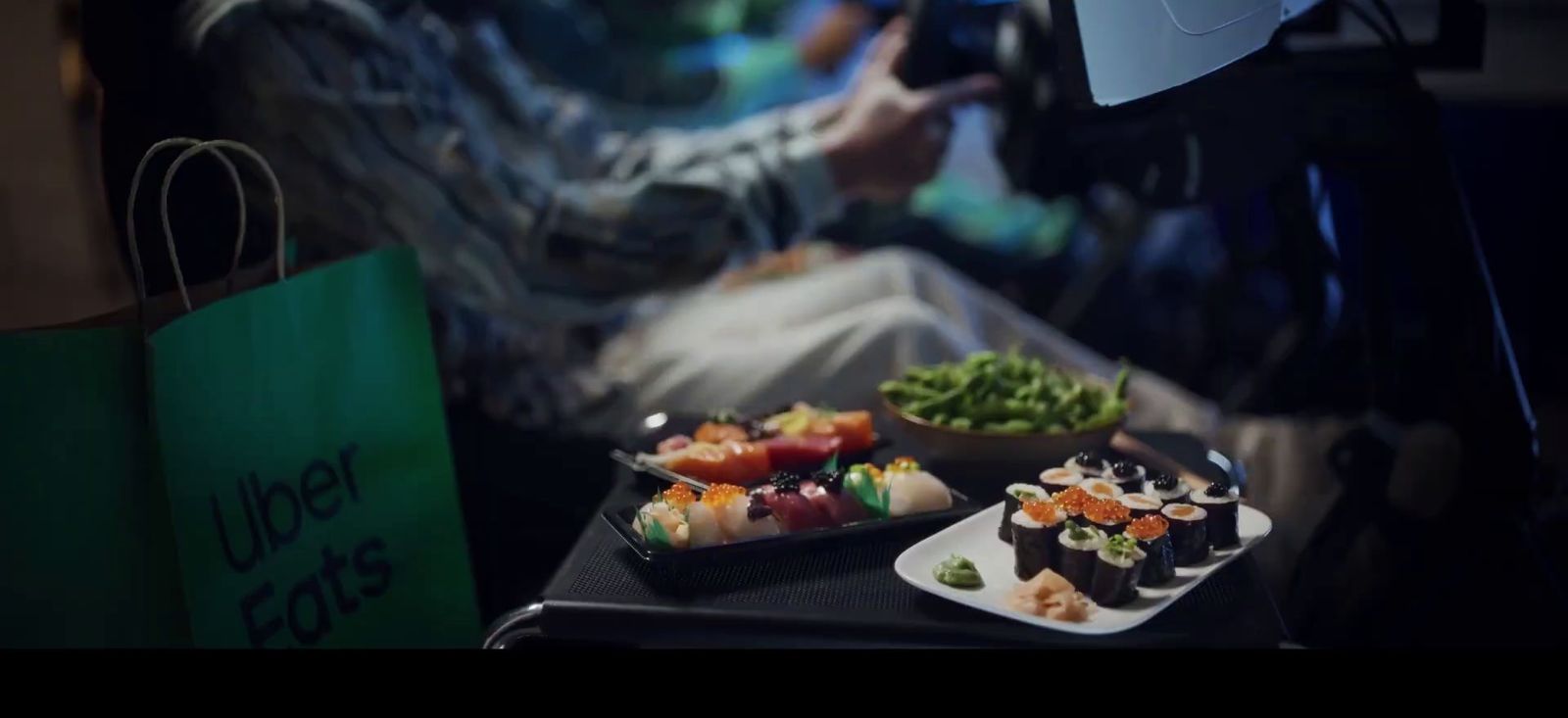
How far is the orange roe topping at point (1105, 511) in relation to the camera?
0.89 metres

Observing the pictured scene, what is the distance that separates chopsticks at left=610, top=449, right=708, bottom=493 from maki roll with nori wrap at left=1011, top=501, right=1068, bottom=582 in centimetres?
28

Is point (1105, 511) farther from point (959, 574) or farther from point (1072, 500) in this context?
point (959, 574)

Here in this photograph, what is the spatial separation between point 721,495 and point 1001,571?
9.0 inches

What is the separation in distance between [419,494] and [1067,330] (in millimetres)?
1612

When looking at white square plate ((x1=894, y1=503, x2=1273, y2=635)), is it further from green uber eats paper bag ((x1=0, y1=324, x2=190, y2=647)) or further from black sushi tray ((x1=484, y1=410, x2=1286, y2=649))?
green uber eats paper bag ((x1=0, y1=324, x2=190, y2=647))

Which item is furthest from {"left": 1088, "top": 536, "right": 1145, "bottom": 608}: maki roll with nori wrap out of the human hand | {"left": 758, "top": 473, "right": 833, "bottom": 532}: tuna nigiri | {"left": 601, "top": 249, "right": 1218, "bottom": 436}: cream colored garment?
the human hand

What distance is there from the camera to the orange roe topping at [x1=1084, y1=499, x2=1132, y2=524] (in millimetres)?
885

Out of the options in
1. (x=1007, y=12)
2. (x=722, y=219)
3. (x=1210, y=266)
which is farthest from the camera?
(x=1210, y=266)

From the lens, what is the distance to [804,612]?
828 mm

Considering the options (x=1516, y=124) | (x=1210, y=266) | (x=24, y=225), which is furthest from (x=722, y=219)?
(x=1210, y=266)

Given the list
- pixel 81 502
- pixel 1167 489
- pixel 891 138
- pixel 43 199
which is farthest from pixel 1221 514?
pixel 43 199

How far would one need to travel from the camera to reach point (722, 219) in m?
1.69

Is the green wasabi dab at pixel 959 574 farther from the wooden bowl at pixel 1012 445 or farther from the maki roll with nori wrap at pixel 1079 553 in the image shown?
the wooden bowl at pixel 1012 445

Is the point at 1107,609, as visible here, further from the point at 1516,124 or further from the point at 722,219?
the point at 722,219
